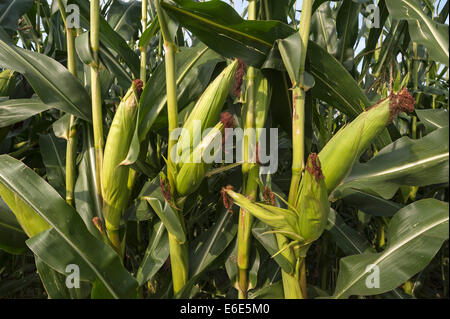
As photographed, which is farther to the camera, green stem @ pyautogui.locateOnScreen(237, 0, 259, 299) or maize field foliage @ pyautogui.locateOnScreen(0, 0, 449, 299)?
green stem @ pyautogui.locateOnScreen(237, 0, 259, 299)

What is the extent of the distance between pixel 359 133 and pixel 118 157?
0.65 metres

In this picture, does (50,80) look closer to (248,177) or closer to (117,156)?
(117,156)

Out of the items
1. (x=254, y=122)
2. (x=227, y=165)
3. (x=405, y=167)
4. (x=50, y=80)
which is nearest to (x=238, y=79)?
(x=254, y=122)

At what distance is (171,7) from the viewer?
874 millimetres

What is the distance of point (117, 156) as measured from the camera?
1.00 m

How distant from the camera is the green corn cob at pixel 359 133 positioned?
0.83 metres

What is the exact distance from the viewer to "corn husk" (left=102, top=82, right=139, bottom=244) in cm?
100

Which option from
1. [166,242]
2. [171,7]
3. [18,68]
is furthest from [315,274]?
[18,68]

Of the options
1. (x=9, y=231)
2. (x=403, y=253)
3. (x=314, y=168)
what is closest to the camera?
(x=314, y=168)

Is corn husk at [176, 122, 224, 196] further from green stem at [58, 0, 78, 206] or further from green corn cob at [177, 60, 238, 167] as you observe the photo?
green stem at [58, 0, 78, 206]

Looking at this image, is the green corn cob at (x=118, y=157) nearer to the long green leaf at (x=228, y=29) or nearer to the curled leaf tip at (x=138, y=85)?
the curled leaf tip at (x=138, y=85)

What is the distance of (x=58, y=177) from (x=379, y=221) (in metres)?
1.29

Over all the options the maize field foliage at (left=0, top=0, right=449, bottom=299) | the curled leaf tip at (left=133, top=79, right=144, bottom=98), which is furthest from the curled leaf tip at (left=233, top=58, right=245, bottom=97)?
the curled leaf tip at (left=133, top=79, right=144, bottom=98)
